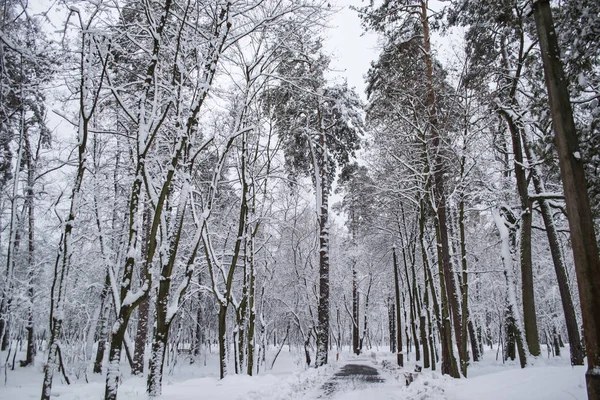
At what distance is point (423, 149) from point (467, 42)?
3751 mm

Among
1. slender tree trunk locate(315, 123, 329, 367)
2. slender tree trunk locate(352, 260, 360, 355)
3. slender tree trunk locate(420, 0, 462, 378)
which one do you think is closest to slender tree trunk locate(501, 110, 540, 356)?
slender tree trunk locate(420, 0, 462, 378)

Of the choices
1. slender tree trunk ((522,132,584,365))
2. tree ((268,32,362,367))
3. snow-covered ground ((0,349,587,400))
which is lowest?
snow-covered ground ((0,349,587,400))

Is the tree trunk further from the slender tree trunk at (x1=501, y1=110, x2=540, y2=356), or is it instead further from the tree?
the tree

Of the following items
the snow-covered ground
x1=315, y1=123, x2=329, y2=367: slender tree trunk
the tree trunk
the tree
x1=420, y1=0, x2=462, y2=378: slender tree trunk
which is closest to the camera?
the tree trunk

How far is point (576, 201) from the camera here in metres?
3.68

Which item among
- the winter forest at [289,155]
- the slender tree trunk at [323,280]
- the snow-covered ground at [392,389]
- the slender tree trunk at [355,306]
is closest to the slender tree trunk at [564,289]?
the winter forest at [289,155]

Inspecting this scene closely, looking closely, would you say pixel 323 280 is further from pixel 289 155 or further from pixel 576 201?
pixel 576 201

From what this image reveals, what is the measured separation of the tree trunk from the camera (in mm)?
3395

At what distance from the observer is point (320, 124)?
17.8 m

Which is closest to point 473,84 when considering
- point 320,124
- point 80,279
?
point 320,124

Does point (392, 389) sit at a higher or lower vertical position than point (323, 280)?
lower

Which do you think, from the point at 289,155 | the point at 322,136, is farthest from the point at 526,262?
the point at 289,155

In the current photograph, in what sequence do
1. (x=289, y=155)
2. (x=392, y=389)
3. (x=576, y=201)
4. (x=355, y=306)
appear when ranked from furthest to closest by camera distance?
(x=355, y=306) → (x=289, y=155) → (x=392, y=389) → (x=576, y=201)

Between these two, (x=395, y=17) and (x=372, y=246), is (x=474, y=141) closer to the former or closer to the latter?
(x=395, y=17)
